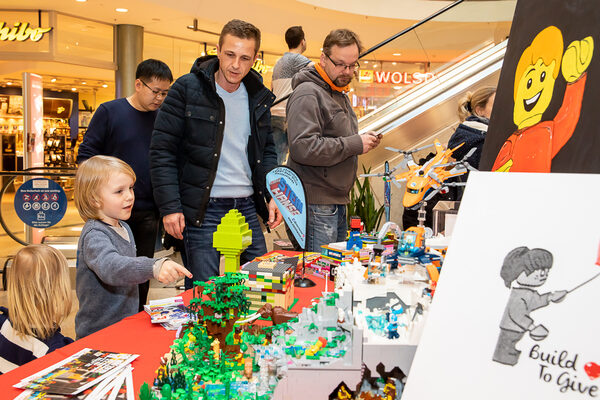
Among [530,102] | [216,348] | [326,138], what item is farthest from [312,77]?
[216,348]

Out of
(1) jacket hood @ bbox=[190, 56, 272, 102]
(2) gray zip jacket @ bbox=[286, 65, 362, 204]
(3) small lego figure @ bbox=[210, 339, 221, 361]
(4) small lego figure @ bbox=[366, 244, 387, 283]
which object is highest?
(1) jacket hood @ bbox=[190, 56, 272, 102]

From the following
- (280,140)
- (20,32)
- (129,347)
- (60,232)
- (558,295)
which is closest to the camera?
(558,295)

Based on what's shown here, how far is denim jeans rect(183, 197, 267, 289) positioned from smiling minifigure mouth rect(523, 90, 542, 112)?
60.0 inches

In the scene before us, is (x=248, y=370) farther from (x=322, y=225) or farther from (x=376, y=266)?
(x=322, y=225)

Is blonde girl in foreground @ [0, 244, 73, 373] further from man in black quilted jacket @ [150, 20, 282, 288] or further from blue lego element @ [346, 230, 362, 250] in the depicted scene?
blue lego element @ [346, 230, 362, 250]

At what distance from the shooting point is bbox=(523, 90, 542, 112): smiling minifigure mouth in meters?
1.17

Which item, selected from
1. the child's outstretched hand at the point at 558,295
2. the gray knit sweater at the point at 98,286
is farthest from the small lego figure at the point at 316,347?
the gray knit sweater at the point at 98,286

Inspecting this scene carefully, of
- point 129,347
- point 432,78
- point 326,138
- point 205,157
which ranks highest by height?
point 432,78

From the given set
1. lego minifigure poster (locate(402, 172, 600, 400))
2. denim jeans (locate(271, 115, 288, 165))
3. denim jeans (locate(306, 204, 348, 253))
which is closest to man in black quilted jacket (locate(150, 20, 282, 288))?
denim jeans (locate(306, 204, 348, 253))

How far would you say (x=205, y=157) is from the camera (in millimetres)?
2434

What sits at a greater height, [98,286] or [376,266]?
[376,266]

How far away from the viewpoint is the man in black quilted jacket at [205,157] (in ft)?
7.80

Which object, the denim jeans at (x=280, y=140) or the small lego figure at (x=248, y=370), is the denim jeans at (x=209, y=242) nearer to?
the small lego figure at (x=248, y=370)

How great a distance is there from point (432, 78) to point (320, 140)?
145 inches
